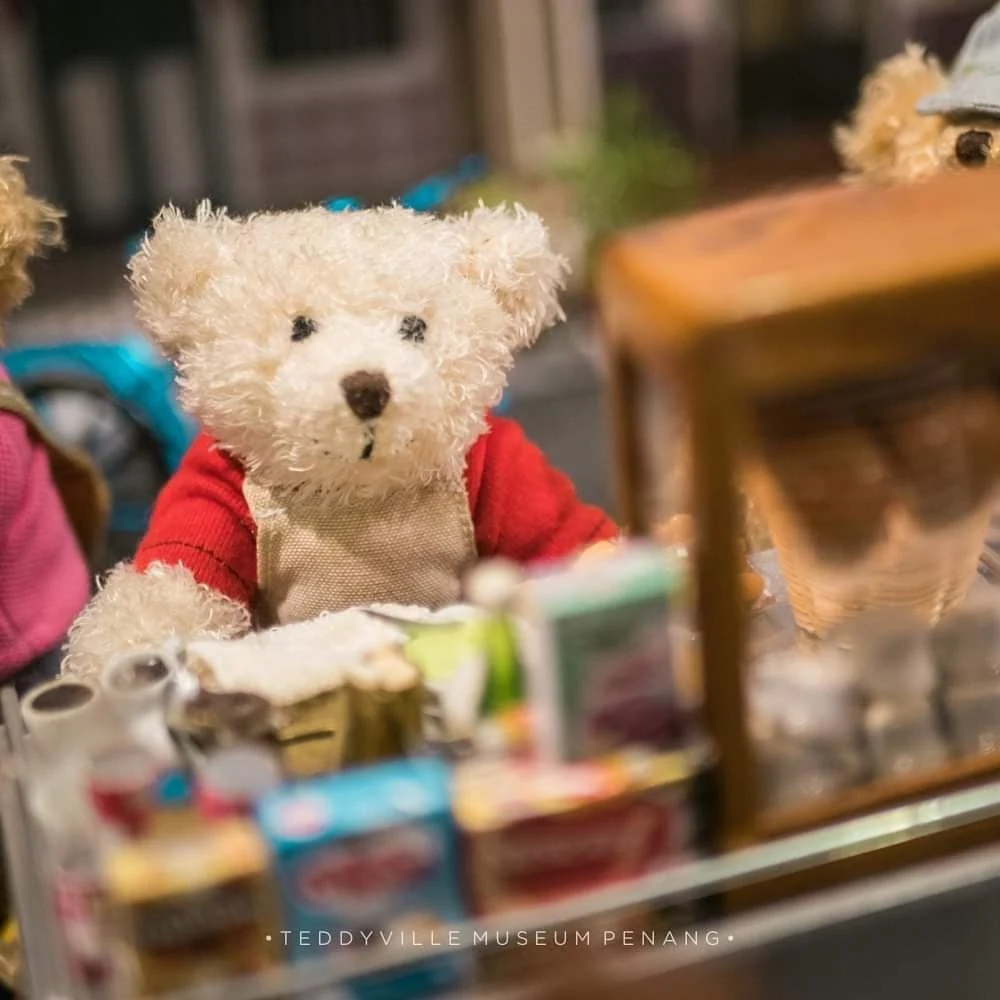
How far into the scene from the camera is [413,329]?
81cm

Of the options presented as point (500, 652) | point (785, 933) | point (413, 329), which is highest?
point (413, 329)

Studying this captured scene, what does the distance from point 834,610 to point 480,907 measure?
0.25 m

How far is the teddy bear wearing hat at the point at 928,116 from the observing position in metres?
0.97

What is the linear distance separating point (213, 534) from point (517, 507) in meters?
0.19

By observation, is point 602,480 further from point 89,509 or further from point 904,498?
point 904,498

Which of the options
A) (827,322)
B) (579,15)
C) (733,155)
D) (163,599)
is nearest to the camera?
(827,322)

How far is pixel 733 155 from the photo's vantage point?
7.76 feet

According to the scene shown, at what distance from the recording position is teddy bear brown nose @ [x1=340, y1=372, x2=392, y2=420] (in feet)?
2.53

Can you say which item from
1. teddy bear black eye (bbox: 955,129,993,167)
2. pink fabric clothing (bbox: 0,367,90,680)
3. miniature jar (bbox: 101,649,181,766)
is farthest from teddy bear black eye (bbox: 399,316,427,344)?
teddy bear black eye (bbox: 955,129,993,167)

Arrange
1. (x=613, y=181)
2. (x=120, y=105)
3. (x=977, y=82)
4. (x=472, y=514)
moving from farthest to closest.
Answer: (x=120, y=105) → (x=613, y=181) → (x=977, y=82) → (x=472, y=514)

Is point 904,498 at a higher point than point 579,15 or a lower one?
lower

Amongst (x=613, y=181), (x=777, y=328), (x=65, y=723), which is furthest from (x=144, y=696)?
(x=613, y=181)

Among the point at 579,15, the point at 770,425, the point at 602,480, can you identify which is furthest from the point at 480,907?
the point at 579,15

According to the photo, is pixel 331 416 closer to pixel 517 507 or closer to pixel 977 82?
pixel 517 507
